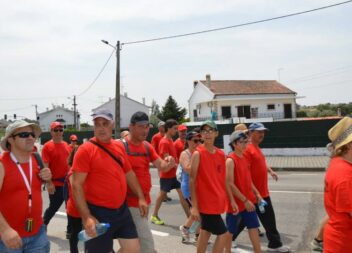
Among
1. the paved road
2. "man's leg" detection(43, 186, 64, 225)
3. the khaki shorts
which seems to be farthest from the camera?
"man's leg" detection(43, 186, 64, 225)

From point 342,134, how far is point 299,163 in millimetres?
15536

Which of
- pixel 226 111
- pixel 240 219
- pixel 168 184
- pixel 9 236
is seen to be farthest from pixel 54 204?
pixel 226 111

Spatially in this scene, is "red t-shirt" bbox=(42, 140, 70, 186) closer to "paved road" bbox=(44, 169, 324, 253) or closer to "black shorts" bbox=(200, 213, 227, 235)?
"paved road" bbox=(44, 169, 324, 253)

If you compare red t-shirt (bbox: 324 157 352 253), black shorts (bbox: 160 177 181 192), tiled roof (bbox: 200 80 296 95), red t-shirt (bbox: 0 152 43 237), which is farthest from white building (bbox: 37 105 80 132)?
red t-shirt (bbox: 324 157 352 253)

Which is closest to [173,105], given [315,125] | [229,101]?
[229,101]

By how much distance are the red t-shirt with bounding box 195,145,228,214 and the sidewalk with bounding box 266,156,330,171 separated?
41.0ft

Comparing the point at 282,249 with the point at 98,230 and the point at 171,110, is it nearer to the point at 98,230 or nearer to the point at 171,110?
the point at 98,230

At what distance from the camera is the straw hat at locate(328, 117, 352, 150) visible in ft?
10.1

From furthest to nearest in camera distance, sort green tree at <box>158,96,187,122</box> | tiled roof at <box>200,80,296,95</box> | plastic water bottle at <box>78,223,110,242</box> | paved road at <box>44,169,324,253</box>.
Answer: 1. green tree at <box>158,96,187,122</box>
2. tiled roof at <box>200,80,296,95</box>
3. paved road at <box>44,169,324,253</box>
4. plastic water bottle at <box>78,223,110,242</box>

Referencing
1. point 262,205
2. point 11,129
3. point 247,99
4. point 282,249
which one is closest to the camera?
point 11,129

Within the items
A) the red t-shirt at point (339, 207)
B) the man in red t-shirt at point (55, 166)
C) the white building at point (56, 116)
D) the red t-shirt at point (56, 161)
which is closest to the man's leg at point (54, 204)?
the man in red t-shirt at point (55, 166)

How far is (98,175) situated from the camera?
3777 millimetres

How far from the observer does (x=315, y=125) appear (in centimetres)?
2067

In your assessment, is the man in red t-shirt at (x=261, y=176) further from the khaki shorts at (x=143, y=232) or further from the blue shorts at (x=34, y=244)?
the blue shorts at (x=34, y=244)
